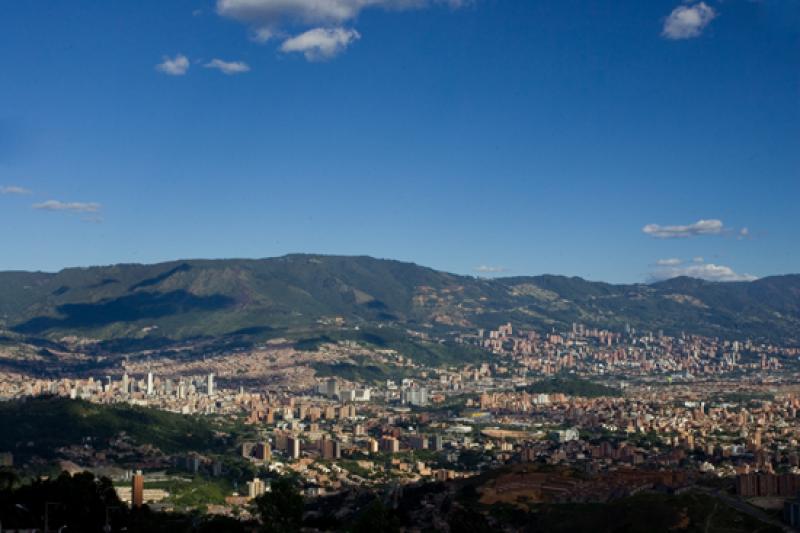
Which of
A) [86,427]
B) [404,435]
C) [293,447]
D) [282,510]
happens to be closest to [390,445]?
[404,435]

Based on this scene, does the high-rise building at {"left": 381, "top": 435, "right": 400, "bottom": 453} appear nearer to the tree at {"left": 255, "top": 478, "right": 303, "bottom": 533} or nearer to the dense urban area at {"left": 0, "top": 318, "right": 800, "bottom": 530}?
the dense urban area at {"left": 0, "top": 318, "right": 800, "bottom": 530}

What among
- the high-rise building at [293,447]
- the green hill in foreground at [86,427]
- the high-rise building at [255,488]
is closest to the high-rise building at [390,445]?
the high-rise building at [293,447]

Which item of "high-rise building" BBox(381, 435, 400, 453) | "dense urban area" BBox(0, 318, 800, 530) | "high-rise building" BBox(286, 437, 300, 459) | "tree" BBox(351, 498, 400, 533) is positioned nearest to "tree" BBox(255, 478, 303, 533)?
"dense urban area" BBox(0, 318, 800, 530)

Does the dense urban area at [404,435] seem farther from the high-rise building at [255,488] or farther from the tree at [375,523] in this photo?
the tree at [375,523]

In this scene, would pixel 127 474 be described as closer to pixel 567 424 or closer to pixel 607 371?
pixel 567 424

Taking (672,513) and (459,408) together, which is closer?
(672,513)

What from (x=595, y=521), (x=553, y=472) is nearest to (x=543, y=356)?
(x=553, y=472)

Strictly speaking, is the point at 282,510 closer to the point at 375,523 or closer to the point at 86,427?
the point at 375,523

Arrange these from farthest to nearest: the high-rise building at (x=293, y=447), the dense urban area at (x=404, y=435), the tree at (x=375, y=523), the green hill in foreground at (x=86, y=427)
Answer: the high-rise building at (x=293, y=447) → the green hill in foreground at (x=86, y=427) → the dense urban area at (x=404, y=435) → the tree at (x=375, y=523)
